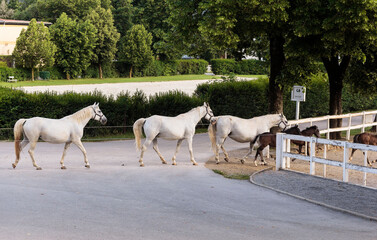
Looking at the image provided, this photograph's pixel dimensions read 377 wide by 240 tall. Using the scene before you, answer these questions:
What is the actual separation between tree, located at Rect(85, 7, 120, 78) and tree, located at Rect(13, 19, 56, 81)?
26.3 ft

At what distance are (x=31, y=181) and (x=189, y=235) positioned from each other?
6231 millimetres

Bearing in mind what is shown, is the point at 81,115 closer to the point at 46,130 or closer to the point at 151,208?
the point at 46,130

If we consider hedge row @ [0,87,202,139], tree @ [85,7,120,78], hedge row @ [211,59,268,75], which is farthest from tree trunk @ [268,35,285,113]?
hedge row @ [211,59,268,75]

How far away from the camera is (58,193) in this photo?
13297mm

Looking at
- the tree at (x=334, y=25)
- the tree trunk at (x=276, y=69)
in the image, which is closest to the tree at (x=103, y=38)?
the tree trunk at (x=276, y=69)

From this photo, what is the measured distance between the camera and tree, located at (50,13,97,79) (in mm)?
68875

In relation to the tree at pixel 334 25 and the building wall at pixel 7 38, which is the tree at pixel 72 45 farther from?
the tree at pixel 334 25

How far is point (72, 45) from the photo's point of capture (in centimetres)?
6981

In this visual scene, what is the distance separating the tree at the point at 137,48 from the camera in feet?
243

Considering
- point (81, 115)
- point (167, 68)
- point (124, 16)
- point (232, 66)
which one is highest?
point (124, 16)

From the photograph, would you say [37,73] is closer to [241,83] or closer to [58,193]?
[241,83]

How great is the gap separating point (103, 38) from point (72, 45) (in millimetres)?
4973

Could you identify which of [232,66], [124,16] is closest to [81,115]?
[232,66]

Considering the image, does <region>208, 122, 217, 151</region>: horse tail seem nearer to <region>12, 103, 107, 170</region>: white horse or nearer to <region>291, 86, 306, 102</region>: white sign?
<region>12, 103, 107, 170</region>: white horse
